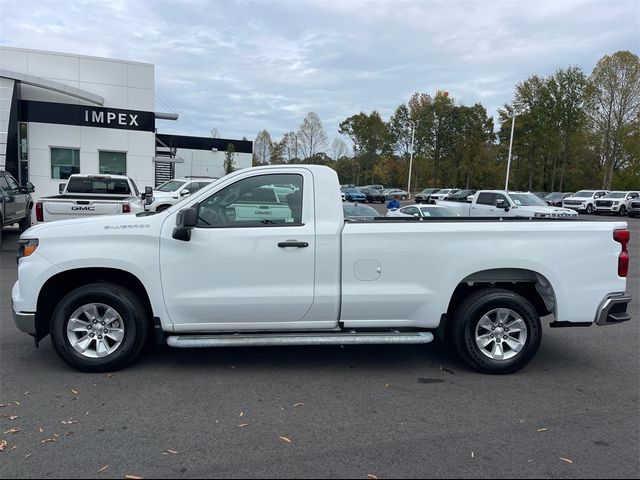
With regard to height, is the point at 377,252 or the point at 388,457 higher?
the point at 377,252

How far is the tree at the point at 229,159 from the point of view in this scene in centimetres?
4959

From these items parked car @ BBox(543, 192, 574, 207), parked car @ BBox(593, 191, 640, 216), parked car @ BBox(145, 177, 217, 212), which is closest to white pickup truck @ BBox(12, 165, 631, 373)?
parked car @ BBox(145, 177, 217, 212)

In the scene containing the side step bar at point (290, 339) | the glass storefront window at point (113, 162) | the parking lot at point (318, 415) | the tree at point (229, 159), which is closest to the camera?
the parking lot at point (318, 415)

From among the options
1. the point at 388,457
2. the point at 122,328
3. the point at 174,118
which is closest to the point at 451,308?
the point at 388,457

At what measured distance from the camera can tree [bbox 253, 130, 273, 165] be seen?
295 ft

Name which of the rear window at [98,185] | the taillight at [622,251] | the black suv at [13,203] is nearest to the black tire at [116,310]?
the taillight at [622,251]

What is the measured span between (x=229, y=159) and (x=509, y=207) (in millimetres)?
33374

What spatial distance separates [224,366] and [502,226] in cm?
302

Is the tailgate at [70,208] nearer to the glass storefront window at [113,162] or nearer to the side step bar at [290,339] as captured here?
the side step bar at [290,339]

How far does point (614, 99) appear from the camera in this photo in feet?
170

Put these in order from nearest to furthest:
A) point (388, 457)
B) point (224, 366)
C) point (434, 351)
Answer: point (388, 457) → point (224, 366) → point (434, 351)

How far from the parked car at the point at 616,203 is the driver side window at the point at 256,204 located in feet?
125

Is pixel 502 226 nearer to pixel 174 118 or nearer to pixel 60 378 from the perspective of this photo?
pixel 60 378

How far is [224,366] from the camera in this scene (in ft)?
17.0
